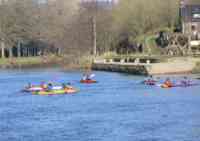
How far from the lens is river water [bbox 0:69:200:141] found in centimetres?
4300

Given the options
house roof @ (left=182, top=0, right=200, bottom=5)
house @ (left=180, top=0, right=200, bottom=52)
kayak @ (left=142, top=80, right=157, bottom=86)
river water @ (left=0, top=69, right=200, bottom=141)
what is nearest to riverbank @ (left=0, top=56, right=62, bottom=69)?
house @ (left=180, top=0, right=200, bottom=52)

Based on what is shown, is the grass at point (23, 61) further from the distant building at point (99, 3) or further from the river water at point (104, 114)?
the river water at point (104, 114)

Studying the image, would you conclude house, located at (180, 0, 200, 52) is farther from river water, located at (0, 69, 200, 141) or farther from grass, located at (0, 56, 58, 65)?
river water, located at (0, 69, 200, 141)

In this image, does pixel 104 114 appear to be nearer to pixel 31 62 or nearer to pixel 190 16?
pixel 190 16

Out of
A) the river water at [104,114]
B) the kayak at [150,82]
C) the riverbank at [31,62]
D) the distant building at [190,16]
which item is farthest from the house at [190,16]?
the kayak at [150,82]

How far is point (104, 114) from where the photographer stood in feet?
168

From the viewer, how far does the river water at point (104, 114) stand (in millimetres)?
43000

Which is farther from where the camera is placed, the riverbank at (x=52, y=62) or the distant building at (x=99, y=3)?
the distant building at (x=99, y=3)

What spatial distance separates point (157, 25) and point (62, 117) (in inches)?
2686

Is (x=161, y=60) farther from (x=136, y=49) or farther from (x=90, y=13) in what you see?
(x=90, y=13)

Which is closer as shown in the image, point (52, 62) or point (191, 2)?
point (191, 2)

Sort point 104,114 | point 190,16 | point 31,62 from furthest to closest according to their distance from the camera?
1. point 31,62
2. point 190,16
3. point 104,114

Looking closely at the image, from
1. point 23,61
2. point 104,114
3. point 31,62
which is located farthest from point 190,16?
point 104,114

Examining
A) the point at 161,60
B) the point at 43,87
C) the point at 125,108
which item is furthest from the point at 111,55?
the point at 125,108
